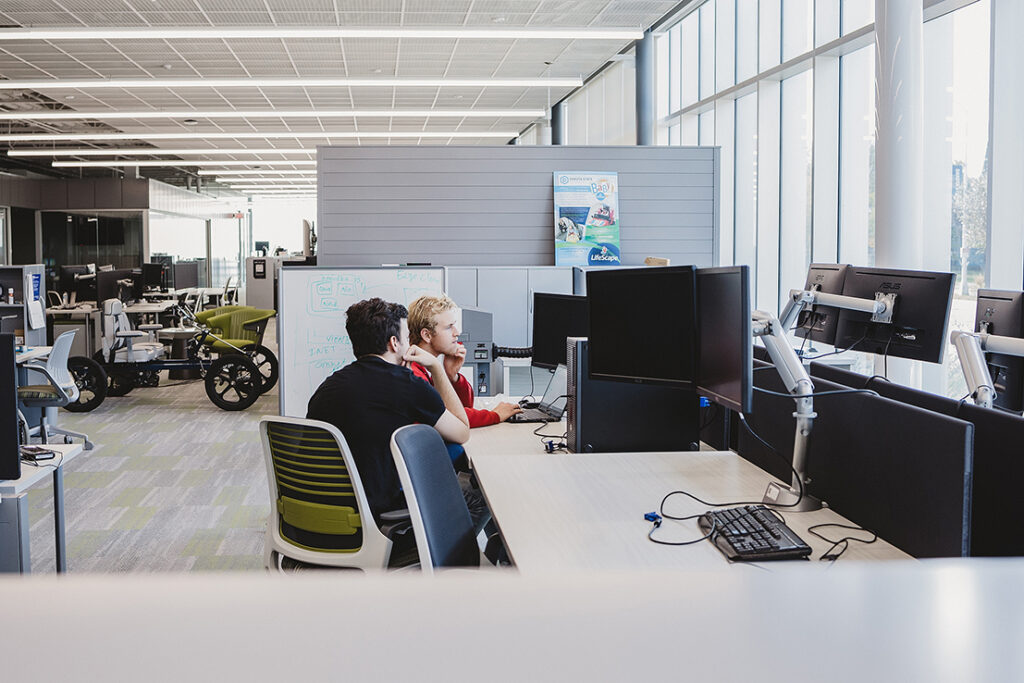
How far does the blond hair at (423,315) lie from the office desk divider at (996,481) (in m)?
2.12

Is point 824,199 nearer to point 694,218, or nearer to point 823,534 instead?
point 694,218

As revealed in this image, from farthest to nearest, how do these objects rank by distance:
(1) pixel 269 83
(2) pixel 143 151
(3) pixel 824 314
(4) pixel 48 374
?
(2) pixel 143 151, (1) pixel 269 83, (4) pixel 48 374, (3) pixel 824 314

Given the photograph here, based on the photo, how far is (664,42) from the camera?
30.6ft

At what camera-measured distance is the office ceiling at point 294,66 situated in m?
7.82

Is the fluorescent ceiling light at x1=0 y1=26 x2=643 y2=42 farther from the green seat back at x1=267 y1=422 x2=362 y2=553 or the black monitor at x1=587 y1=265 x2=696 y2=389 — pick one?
the green seat back at x1=267 y1=422 x2=362 y2=553

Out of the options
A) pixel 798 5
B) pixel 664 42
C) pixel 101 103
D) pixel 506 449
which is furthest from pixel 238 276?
pixel 506 449

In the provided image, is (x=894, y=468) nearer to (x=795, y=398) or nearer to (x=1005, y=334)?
(x=795, y=398)

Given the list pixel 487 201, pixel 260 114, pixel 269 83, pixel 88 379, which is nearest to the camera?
pixel 487 201

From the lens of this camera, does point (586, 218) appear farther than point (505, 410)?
Yes

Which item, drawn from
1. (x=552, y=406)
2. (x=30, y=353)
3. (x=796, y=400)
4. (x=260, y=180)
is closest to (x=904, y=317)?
(x=796, y=400)

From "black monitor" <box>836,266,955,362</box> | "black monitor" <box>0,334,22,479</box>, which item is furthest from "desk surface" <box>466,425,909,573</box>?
"black monitor" <box>0,334,22,479</box>

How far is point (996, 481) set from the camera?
1854 mm

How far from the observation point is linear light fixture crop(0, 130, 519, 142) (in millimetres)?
13867

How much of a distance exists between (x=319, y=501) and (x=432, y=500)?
65 centimetres
